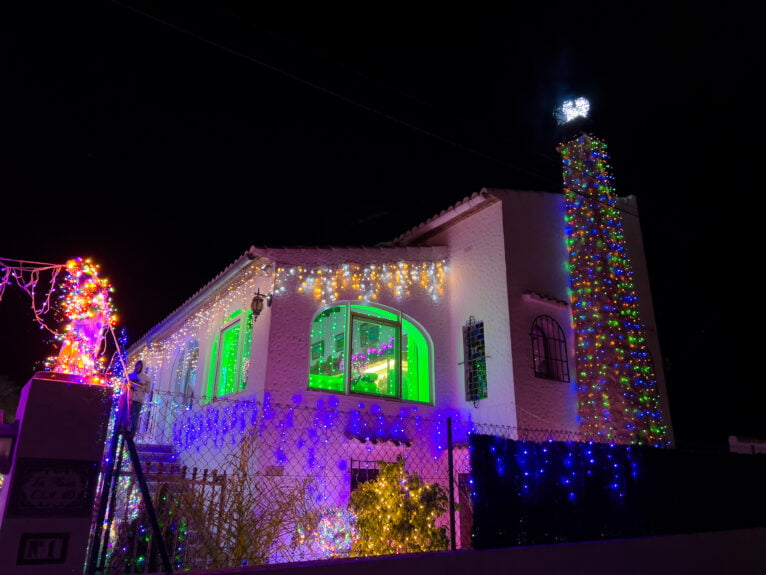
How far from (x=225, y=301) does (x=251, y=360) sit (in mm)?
2962

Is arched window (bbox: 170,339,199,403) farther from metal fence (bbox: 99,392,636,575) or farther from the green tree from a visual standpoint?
the green tree

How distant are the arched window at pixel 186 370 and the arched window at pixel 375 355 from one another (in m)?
4.18

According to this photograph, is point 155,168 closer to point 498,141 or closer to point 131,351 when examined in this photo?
point 498,141

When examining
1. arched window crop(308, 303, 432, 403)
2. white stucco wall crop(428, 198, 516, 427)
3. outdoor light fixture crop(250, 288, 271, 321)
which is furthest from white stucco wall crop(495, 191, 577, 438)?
outdoor light fixture crop(250, 288, 271, 321)

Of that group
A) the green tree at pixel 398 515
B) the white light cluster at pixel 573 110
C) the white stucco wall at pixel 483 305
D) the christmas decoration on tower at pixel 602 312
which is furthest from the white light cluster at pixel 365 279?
the white light cluster at pixel 573 110

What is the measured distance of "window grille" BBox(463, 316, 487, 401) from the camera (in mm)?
9906

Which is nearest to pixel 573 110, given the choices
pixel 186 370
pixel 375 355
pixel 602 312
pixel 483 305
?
pixel 602 312

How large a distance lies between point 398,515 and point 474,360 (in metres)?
4.48

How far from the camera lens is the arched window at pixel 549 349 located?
9.95m

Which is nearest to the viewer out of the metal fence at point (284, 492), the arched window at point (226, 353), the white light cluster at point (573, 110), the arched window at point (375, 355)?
the metal fence at point (284, 492)

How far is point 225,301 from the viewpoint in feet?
38.2

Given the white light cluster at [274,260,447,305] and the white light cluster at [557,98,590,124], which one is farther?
the white light cluster at [557,98,590,124]

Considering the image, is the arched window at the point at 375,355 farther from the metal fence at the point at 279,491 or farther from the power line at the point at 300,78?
the power line at the point at 300,78

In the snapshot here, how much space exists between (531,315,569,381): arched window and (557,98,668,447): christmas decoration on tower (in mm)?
295
